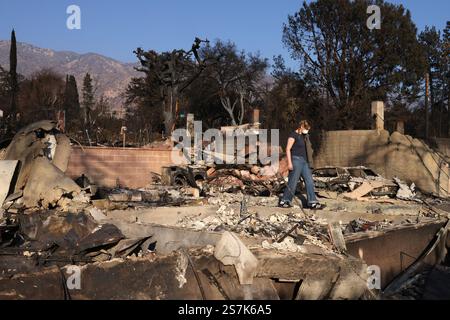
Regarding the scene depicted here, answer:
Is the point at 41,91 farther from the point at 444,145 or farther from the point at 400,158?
the point at 400,158

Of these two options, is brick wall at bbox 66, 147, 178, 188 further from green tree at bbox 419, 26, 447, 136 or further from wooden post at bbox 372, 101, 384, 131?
green tree at bbox 419, 26, 447, 136

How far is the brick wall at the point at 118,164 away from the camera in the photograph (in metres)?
14.0

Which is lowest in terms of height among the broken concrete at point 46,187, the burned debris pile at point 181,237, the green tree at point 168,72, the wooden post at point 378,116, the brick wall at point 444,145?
the burned debris pile at point 181,237

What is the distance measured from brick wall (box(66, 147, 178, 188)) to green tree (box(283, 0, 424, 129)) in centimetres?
1312

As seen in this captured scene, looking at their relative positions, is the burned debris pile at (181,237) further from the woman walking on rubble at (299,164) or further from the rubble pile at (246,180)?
the rubble pile at (246,180)

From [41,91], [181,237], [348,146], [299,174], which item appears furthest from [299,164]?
[41,91]

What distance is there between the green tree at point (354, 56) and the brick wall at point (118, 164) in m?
13.1

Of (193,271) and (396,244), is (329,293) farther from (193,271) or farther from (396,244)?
(396,244)

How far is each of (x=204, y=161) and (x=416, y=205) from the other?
318 inches

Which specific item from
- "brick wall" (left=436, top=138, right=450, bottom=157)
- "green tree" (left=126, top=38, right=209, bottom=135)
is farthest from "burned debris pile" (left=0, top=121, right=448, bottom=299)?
"green tree" (left=126, top=38, right=209, bottom=135)

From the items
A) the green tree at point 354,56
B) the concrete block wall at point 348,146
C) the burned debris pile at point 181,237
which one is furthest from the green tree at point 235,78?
the burned debris pile at point 181,237

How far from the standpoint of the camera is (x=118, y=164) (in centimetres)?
1480

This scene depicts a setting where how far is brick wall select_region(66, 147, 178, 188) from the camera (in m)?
14.0
